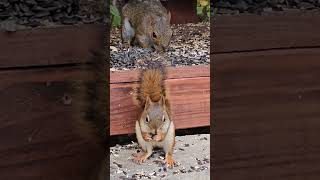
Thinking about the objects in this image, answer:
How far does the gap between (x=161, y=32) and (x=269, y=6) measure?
2.03 feet

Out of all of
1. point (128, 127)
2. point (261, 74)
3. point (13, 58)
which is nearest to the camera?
point (13, 58)

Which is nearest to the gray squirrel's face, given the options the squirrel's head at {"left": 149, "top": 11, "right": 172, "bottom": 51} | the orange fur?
the squirrel's head at {"left": 149, "top": 11, "right": 172, "bottom": 51}

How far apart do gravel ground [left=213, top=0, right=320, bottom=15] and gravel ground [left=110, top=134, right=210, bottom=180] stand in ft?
1.25

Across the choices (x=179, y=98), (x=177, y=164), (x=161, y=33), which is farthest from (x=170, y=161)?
(x=161, y=33)

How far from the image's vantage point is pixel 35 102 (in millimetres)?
715

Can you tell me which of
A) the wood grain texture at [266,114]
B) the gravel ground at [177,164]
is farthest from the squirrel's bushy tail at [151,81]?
the wood grain texture at [266,114]

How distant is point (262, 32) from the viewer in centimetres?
78

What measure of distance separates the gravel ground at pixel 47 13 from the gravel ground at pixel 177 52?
338mm

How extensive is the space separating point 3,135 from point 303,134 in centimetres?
39

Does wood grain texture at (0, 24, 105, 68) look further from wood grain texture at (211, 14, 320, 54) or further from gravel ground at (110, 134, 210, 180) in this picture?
gravel ground at (110, 134, 210, 180)

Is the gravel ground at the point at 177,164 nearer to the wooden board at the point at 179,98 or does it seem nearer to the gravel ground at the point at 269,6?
the wooden board at the point at 179,98

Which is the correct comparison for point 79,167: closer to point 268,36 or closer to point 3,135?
point 3,135

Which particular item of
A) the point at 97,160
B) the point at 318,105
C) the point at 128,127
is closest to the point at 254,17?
the point at 318,105

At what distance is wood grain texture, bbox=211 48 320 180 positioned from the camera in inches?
31.0
